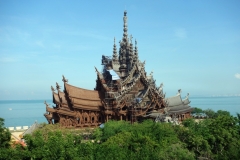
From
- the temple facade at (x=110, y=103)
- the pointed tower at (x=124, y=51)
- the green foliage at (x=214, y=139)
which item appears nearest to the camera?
the green foliage at (x=214, y=139)

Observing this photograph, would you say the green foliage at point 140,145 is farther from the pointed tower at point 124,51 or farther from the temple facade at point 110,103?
the pointed tower at point 124,51

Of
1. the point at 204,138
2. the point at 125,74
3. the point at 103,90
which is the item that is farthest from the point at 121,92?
the point at 204,138

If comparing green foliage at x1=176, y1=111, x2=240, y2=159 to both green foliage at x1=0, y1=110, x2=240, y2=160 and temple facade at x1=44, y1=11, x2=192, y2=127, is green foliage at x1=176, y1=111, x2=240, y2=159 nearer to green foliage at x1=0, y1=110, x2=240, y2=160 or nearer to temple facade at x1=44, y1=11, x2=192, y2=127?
green foliage at x1=0, y1=110, x2=240, y2=160

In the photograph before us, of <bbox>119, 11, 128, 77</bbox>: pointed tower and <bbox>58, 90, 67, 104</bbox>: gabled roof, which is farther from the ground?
<bbox>119, 11, 128, 77</bbox>: pointed tower

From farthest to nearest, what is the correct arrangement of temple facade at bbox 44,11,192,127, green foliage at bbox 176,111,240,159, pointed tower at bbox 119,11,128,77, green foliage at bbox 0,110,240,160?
1. pointed tower at bbox 119,11,128,77
2. temple facade at bbox 44,11,192,127
3. green foliage at bbox 176,111,240,159
4. green foliage at bbox 0,110,240,160

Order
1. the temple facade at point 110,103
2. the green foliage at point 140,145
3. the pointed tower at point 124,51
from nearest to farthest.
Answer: the green foliage at point 140,145 < the temple facade at point 110,103 < the pointed tower at point 124,51

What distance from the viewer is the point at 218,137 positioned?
1894 cm

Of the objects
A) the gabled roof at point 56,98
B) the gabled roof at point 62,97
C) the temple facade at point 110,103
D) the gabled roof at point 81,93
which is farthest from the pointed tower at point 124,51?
the gabled roof at point 56,98

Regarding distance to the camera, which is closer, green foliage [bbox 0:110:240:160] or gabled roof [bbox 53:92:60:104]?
green foliage [bbox 0:110:240:160]

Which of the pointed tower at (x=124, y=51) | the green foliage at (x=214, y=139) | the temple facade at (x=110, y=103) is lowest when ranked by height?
the green foliage at (x=214, y=139)

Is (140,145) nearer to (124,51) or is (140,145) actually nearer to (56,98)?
(56,98)

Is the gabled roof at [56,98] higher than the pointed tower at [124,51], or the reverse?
the pointed tower at [124,51]

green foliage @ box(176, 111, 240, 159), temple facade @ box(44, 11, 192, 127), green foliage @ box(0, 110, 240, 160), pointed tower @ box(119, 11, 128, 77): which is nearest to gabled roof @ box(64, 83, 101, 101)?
temple facade @ box(44, 11, 192, 127)

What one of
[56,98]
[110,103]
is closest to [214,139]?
[110,103]
